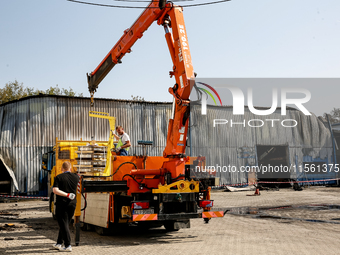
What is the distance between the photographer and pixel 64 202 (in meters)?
8.16

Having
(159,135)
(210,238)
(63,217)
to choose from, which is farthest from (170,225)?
(159,135)

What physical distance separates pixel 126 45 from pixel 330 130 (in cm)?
2383

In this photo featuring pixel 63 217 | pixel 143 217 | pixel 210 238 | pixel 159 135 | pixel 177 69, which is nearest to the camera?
pixel 63 217

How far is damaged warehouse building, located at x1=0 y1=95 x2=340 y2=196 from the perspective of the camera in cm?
2542

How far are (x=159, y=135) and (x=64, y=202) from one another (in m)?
20.9

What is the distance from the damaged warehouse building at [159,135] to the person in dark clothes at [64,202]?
16.5m

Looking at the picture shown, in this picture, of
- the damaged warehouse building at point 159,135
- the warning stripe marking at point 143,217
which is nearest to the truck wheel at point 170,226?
the warning stripe marking at point 143,217

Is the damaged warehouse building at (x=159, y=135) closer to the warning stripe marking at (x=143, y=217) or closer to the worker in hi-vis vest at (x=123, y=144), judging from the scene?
the worker in hi-vis vest at (x=123, y=144)

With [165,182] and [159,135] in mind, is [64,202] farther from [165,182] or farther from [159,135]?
[159,135]

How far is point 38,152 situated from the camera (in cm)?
2566

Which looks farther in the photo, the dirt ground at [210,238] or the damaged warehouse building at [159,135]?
the damaged warehouse building at [159,135]

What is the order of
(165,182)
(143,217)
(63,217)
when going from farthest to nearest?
(165,182)
(143,217)
(63,217)

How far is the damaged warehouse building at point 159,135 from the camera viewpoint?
2542 cm

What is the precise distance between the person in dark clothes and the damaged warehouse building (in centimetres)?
1654
